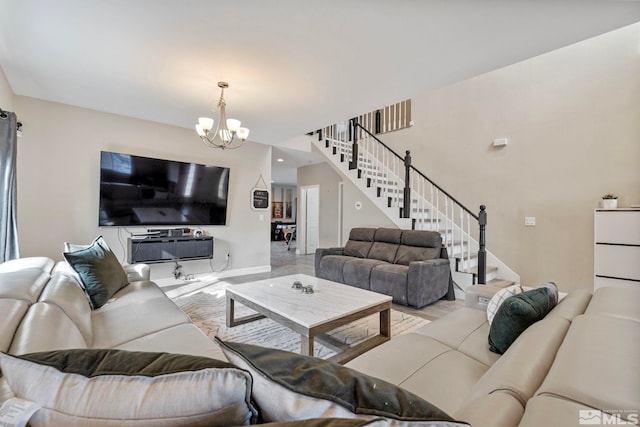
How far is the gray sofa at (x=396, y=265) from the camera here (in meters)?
3.40

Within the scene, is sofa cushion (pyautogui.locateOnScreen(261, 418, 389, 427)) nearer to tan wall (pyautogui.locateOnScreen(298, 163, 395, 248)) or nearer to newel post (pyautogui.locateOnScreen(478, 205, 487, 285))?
newel post (pyautogui.locateOnScreen(478, 205, 487, 285))

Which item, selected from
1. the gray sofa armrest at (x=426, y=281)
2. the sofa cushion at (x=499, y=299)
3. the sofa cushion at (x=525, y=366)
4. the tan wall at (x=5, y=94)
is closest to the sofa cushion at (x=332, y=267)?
the gray sofa armrest at (x=426, y=281)

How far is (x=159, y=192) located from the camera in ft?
13.7

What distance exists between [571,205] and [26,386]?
17.1ft

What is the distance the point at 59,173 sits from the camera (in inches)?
140

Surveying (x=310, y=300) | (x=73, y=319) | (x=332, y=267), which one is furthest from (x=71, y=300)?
(x=332, y=267)

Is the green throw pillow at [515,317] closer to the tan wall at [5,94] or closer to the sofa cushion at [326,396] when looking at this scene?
the sofa cushion at [326,396]

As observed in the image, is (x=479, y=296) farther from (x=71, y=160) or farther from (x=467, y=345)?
(x=71, y=160)

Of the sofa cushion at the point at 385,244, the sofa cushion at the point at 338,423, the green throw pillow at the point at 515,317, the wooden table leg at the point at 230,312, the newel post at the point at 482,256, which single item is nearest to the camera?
the sofa cushion at the point at 338,423

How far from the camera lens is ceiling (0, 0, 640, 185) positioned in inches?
73.7

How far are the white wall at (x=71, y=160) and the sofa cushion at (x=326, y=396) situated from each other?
4.31 meters

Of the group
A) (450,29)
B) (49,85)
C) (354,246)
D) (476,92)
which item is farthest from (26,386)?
(476,92)

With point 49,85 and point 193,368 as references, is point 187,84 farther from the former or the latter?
point 193,368

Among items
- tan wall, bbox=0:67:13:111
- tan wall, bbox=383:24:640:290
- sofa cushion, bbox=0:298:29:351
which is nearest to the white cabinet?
tan wall, bbox=383:24:640:290
